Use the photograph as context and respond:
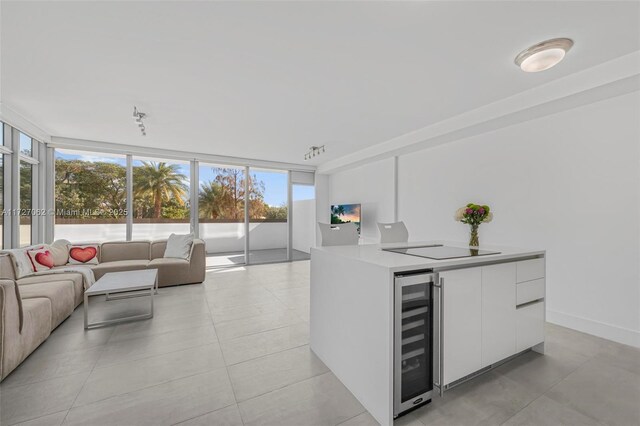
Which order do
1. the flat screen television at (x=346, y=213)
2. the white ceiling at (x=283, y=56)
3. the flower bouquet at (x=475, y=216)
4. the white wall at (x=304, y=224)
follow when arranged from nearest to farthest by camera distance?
the white ceiling at (x=283, y=56), the flower bouquet at (x=475, y=216), the flat screen television at (x=346, y=213), the white wall at (x=304, y=224)

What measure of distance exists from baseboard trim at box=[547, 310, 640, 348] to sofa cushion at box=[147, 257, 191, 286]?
17.2ft

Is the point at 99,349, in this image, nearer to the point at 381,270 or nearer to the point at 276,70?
the point at 381,270

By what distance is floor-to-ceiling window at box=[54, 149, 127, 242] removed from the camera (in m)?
4.80

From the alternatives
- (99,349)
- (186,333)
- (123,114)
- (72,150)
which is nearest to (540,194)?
(186,333)

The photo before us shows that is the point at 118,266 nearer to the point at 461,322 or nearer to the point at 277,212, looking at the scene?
the point at 277,212

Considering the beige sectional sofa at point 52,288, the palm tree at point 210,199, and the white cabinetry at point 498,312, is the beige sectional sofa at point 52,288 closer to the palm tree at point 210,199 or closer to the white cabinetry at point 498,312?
the palm tree at point 210,199

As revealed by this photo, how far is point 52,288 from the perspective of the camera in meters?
2.75

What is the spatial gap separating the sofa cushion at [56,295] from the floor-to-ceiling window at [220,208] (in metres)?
3.05

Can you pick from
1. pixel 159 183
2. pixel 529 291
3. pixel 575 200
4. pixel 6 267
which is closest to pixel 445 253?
pixel 529 291

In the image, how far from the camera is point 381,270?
1470 millimetres

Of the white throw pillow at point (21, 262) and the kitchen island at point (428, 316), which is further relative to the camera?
the white throw pillow at point (21, 262)

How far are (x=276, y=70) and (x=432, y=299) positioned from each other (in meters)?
2.40

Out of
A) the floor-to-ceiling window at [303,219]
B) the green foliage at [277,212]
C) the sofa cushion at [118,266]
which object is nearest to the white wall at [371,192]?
Result: the floor-to-ceiling window at [303,219]

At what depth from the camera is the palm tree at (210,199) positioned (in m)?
5.96
